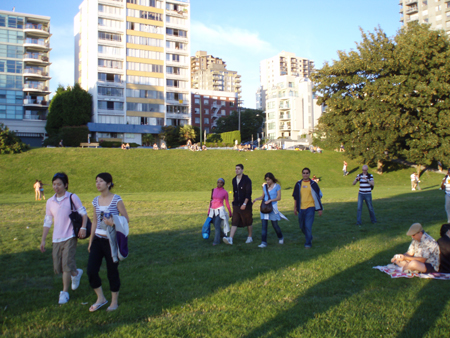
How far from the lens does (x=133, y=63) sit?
226ft

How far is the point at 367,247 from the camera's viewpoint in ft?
27.8

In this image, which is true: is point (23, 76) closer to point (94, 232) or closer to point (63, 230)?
point (63, 230)

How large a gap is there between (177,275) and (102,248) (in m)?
1.98

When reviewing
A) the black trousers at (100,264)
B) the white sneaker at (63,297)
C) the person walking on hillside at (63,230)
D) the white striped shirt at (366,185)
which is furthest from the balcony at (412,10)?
the white sneaker at (63,297)

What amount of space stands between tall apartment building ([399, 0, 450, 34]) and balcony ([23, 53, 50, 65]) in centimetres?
7531

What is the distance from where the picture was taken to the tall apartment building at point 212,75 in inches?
5738

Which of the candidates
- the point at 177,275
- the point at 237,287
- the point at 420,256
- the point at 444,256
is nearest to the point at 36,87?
the point at 177,275

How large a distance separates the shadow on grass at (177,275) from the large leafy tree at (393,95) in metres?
27.6

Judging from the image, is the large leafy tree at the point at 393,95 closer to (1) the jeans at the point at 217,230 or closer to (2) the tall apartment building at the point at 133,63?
(1) the jeans at the point at 217,230

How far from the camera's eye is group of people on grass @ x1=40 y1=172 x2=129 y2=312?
16.5 feet

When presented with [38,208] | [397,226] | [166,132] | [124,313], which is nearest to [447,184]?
[397,226]

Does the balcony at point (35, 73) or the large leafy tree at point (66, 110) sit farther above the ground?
the balcony at point (35, 73)

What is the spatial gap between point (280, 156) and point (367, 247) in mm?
37478

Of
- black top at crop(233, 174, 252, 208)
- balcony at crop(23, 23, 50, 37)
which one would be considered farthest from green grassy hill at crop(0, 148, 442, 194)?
balcony at crop(23, 23, 50, 37)
